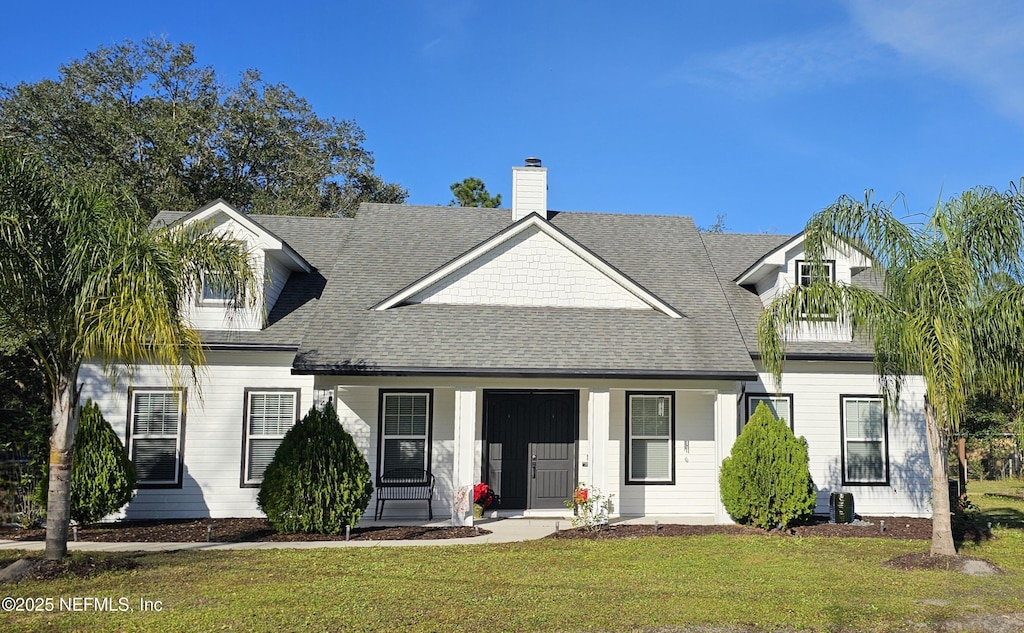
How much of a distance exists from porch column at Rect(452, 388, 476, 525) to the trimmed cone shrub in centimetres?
542

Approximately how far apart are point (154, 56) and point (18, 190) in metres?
26.8

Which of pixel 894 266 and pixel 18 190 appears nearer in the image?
pixel 18 190

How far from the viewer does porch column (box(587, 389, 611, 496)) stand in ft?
43.3

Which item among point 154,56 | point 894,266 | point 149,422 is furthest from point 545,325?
point 154,56

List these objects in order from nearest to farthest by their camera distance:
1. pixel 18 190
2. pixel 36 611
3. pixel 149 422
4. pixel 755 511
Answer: pixel 36 611 < pixel 18 190 < pixel 755 511 < pixel 149 422

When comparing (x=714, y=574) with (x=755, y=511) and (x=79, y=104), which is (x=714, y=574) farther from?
(x=79, y=104)

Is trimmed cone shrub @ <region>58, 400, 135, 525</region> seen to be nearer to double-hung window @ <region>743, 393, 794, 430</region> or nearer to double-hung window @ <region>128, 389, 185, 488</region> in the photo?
double-hung window @ <region>128, 389, 185, 488</region>

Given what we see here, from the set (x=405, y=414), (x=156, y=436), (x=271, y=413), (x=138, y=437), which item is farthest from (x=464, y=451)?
(x=138, y=437)

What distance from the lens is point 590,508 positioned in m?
12.8

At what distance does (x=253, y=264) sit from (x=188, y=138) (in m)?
18.7

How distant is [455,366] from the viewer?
1324 cm

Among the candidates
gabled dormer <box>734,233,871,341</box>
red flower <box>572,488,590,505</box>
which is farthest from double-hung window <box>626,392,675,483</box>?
gabled dormer <box>734,233,871,341</box>

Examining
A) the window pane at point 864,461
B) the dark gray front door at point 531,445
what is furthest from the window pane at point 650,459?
the window pane at point 864,461

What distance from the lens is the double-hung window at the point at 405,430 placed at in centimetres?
1437
